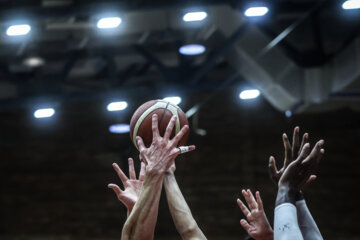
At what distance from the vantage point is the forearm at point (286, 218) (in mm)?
2877

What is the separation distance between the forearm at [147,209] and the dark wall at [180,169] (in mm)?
8744

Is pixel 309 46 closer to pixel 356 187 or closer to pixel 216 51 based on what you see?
pixel 216 51

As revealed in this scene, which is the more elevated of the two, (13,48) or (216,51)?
(13,48)

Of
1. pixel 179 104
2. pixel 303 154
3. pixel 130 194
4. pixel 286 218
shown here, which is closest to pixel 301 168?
pixel 303 154

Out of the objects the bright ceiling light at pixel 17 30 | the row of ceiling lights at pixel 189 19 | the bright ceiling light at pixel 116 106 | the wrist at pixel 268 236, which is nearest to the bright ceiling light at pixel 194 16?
the row of ceiling lights at pixel 189 19

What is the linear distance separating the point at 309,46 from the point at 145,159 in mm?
8359

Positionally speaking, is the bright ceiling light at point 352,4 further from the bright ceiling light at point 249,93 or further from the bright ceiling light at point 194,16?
the bright ceiling light at point 249,93

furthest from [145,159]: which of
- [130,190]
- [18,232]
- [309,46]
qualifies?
[18,232]

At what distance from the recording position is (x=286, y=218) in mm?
2939

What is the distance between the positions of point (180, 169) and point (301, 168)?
10.2 m

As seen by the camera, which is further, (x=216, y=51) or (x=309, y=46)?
(x=309, y=46)

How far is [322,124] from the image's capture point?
12859mm

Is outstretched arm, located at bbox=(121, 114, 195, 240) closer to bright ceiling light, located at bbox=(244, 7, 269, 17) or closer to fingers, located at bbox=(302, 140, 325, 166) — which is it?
fingers, located at bbox=(302, 140, 325, 166)

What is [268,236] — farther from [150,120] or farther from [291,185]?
[150,120]
